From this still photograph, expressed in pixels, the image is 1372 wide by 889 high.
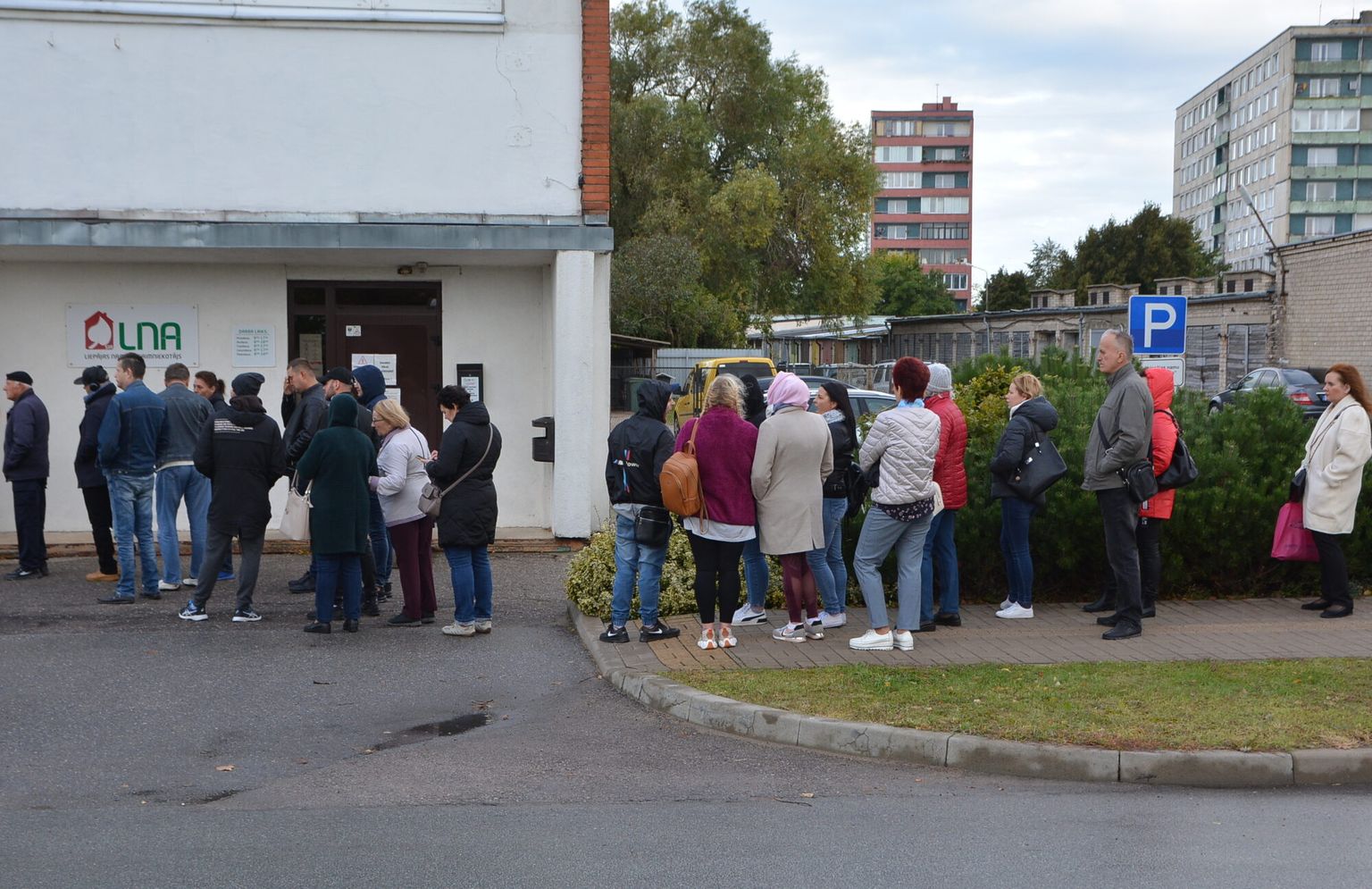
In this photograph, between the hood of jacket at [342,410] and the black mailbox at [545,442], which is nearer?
the hood of jacket at [342,410]

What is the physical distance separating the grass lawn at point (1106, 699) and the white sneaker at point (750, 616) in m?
1.62

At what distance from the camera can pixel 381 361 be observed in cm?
1408

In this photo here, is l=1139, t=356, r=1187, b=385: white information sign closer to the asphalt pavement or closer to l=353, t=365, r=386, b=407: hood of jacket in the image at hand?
l=353, t=365, r=386, b=407: hood of jacket

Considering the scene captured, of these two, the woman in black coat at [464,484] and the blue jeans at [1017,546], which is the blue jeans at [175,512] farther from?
the blue jeans at [1017,546]

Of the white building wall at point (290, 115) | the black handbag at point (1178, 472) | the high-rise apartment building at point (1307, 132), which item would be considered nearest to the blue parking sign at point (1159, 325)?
the black handbag at point (1178, 472)

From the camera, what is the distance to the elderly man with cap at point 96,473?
36.8 feet

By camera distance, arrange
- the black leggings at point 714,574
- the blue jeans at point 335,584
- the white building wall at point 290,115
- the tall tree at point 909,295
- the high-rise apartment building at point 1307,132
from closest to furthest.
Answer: the black leggings at point 714,574 < the blue jeans at point 335,584 < the white building wall at point 290,115 < the tall tree at point 909,295 < the high-rise apartment building at point 1307,132

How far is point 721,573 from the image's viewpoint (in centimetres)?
860

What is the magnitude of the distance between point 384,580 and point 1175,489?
6468 millimetres

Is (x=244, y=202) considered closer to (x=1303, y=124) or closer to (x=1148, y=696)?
(x=1148, y=696)

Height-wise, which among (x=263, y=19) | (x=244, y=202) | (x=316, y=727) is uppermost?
(x=263, y=19)

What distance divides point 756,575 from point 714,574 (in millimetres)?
1074

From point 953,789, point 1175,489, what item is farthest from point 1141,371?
point 953,789

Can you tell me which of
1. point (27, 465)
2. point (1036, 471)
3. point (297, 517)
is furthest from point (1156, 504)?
point (27, 465)
